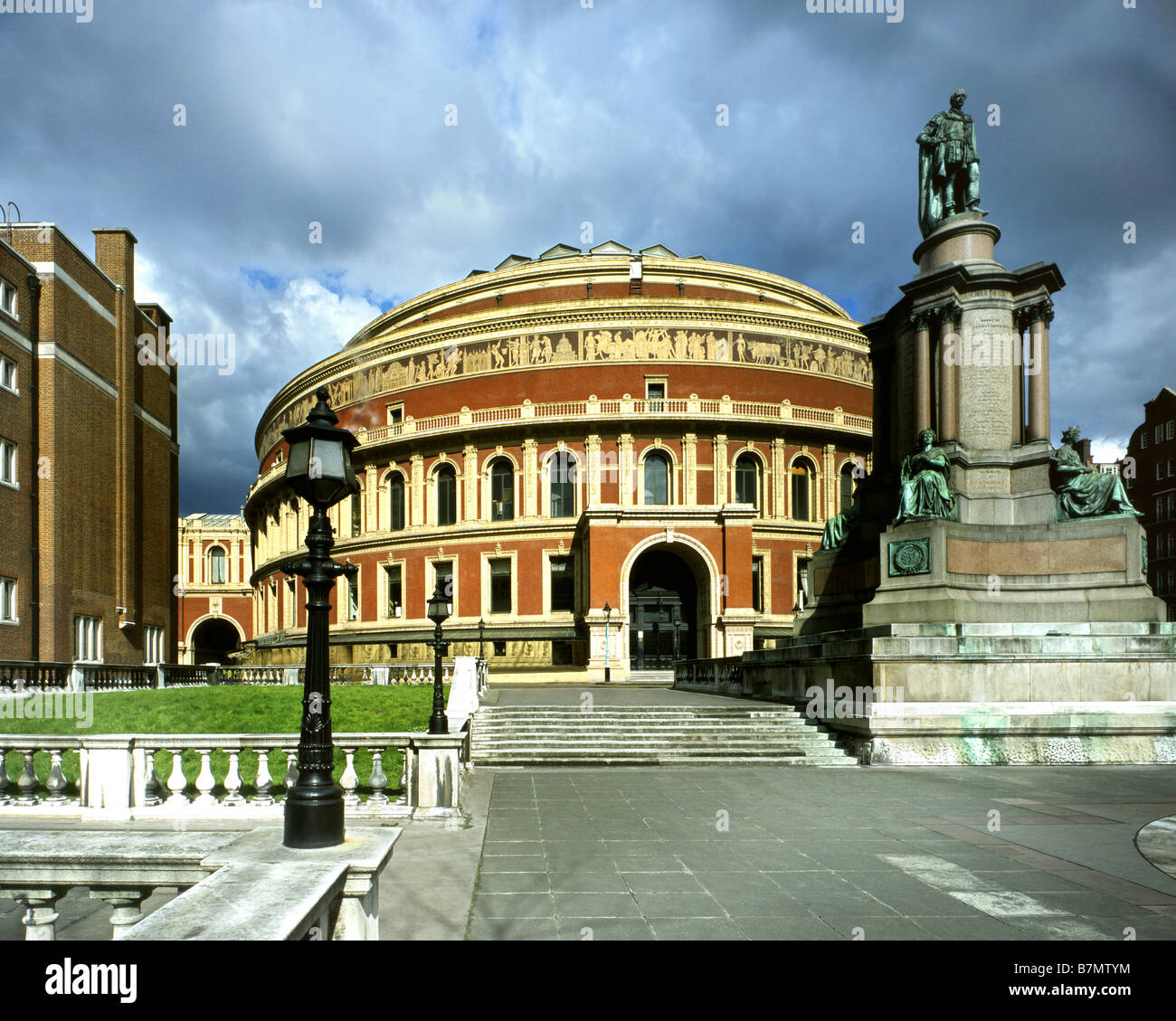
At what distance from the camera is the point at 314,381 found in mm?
52969

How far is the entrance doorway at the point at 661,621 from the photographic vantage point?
41.4 metres

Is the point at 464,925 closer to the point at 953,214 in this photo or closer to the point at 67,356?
the point at 953,214

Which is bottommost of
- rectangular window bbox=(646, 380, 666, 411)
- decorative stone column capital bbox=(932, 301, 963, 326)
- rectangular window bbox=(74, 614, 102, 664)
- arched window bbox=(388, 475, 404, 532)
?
rectangular window bbox=(74, 614, 102, 664)

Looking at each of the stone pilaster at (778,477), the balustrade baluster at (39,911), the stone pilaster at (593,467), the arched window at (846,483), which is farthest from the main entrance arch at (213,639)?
the balustrade baluster at (39,911)

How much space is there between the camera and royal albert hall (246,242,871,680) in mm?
40969

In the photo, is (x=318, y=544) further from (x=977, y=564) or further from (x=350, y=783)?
(x=977, y=564)

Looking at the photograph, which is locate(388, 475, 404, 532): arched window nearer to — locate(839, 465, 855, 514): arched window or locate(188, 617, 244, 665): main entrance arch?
locate(839, 465, 855, 514): arched window

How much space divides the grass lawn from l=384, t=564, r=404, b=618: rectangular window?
1939cm

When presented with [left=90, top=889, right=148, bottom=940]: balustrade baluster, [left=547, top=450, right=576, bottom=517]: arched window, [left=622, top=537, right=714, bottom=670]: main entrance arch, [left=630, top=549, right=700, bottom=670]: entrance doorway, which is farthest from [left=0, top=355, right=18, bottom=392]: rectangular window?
[left=90, top=889, right=148, bottom=940]: balustrade baluster

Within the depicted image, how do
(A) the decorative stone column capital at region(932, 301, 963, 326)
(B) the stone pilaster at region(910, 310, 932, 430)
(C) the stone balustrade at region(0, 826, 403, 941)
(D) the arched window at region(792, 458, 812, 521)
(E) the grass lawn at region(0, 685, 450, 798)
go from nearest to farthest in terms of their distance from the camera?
(C) the stone balustrade at region(0, 826, 403, 941), (E) the grass lawn at region(0, 685, 450, 798), (A) the decorative stone column capital at region(932, 301, 963, 326), (B) the stone pilaster at region(910, 310, 932, 430), (D) the arched window at region(792, 458, 812, 521)

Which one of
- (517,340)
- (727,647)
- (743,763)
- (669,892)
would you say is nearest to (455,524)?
(517,340)

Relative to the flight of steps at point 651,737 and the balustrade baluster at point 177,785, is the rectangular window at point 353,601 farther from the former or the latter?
the balustrade baluster at point 177,785

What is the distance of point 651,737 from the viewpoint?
57.4 ft

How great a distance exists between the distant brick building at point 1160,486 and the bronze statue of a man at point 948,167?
50.6 metres
